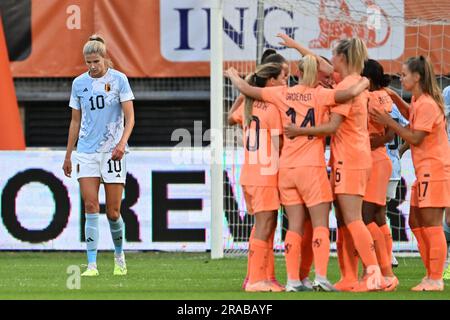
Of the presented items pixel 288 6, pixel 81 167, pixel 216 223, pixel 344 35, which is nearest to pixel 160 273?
pixel 81 167

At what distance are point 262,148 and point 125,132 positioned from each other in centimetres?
215

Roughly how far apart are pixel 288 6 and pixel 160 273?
17.1ft

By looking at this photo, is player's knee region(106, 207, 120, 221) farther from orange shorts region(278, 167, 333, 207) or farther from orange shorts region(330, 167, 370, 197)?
orange shorts region(330, 167, 370, 197)

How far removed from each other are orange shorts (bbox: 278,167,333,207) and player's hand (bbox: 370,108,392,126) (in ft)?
2.40

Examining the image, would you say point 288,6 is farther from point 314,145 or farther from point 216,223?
point 314,145

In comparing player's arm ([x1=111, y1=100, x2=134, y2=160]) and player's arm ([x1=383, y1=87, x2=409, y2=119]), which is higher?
player's arm ([x1=383, y1=87, x2=409, y2=119])

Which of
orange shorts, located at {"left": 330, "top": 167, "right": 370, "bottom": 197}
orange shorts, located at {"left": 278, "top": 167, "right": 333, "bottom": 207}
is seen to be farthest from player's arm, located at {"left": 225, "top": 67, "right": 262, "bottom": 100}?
orange shorts, located at {"left": 330, "top": 167, "right": 370, "bottom": 197}

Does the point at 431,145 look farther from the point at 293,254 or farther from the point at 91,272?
the point at 91,272

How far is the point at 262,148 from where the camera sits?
9.14 metres

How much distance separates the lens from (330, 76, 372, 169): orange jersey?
8.98m

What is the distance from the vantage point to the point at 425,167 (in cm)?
934

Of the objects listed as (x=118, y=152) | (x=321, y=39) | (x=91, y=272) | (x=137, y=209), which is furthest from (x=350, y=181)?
(x=321, y=39)

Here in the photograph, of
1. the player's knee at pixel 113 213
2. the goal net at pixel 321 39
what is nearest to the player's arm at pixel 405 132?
the player's knee at pixel 113 213

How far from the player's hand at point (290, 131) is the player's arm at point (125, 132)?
7.78 feet
